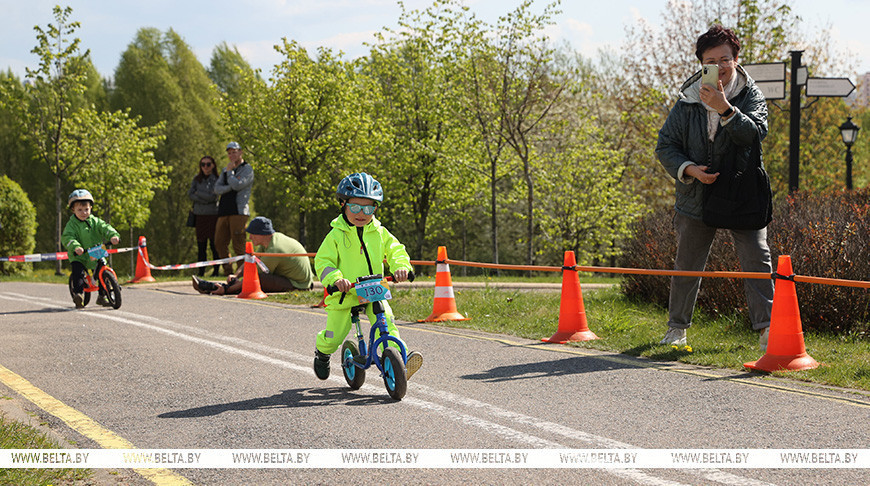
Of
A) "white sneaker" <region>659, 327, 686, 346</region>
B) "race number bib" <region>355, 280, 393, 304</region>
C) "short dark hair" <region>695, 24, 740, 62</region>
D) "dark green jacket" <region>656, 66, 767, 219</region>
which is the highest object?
"short dark hair" <region>695, 24, 740, 62</region>

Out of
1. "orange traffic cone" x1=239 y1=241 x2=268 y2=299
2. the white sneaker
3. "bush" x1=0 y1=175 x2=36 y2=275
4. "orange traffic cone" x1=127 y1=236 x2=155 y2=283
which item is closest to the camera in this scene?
the white sneaker

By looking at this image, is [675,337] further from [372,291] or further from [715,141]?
[372,291]

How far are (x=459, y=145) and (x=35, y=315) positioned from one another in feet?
88.6

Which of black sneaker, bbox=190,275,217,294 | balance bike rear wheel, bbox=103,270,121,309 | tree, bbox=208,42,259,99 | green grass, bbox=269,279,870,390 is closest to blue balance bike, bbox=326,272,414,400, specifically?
green grass, bbox=269,279,870,390

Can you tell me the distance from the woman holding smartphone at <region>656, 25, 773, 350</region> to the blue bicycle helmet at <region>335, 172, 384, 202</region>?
9.19 ft

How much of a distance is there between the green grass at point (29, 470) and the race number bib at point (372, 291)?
2177 millimetres

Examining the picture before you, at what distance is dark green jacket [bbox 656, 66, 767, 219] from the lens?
23.9ft

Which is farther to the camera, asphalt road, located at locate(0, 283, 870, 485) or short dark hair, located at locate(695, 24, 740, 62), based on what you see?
short dark hair, located at locate(695, 24, 740, 62)

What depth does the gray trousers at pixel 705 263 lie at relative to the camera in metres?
7.66

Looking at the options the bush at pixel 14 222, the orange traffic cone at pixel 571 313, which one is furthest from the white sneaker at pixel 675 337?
the bush at pixel 14 222

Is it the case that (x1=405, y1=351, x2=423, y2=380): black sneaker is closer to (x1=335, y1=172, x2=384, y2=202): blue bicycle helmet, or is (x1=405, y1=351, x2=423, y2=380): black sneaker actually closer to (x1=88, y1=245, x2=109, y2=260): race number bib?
(x1=335, y1=172, x2=384, y2=202): blue bicycle helmet

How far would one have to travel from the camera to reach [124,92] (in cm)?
5469

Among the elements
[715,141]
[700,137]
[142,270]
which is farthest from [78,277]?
[715,141]

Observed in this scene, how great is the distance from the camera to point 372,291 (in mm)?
6242
